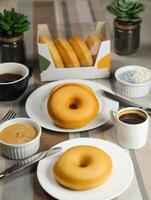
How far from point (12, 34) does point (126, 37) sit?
29 cm

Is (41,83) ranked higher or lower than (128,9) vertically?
lower

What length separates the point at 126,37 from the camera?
1122 millimetres

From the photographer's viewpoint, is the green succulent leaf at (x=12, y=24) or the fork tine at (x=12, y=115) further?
the green succulent leaf at (x=12, y=24)

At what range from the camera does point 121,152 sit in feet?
2.57

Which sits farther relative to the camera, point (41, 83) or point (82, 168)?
point (41, 83)

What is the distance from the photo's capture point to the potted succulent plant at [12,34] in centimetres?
104

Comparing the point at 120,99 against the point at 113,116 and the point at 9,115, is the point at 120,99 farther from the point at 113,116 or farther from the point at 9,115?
the point at 9,115

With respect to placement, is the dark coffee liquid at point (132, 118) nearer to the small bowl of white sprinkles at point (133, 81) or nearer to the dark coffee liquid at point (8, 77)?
the small bowl of white sprinkles at point (133, 81)

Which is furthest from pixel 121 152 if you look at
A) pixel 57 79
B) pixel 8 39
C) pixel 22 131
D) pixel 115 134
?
pixel 8 39

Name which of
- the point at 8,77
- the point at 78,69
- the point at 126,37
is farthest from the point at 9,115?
the point at 126,37

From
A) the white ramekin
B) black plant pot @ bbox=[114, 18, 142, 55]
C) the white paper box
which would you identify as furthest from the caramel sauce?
black plant pot @ bbox=[114, 18, 142, 55]

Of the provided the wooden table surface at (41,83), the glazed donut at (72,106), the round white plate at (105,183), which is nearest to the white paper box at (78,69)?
the wooden table surface at (41,83)

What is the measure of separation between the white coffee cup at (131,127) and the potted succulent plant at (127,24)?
1.10 feet

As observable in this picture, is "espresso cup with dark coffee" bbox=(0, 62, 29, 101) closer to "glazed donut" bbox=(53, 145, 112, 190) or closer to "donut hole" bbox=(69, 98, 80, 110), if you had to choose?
"donut hole" bbox=(69, 98, 80, 110)
